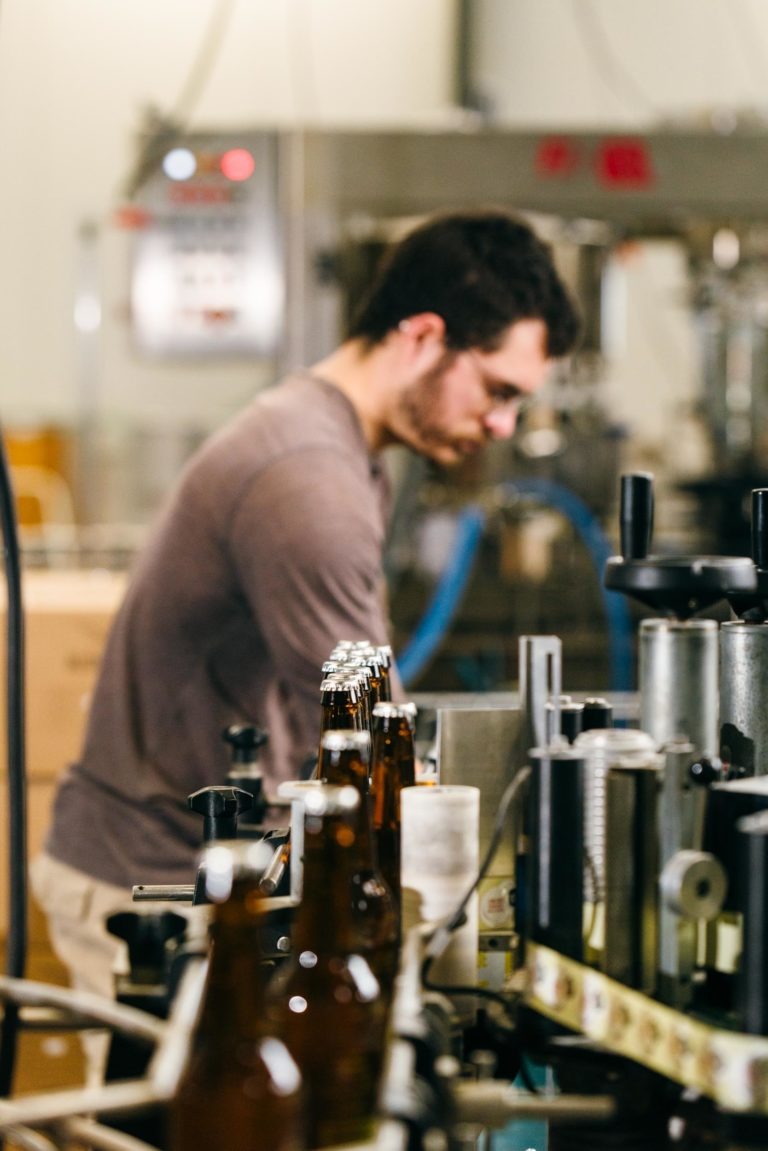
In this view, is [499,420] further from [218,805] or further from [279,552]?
[218,805]

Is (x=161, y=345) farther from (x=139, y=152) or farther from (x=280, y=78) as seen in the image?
(x=280, y=78)

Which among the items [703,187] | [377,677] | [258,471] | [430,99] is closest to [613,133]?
[703,187]

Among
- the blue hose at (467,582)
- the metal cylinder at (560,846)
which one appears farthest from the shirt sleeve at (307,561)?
the blue hose at (467,582)

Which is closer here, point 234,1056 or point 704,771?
point 234,1056

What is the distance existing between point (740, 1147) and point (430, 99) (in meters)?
5.65

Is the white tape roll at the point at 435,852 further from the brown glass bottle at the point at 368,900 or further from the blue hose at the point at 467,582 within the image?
the blue hose at the point at 467,582

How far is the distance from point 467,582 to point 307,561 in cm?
193

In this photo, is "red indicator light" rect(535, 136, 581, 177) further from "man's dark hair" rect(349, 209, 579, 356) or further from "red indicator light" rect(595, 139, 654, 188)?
"man's dark hair" rect(349, 209, 579, 356)

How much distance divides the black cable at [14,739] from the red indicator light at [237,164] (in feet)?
5.35

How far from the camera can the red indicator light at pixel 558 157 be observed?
2863 mm

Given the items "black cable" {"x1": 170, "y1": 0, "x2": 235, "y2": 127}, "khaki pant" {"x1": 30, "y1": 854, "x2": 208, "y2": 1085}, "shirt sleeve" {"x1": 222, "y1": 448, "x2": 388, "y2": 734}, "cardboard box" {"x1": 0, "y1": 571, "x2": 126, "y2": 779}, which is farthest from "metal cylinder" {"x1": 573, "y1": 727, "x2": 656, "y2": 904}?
"black cable" {"x1": 170, "y1": 0, "x2": 235, "y2": 127}

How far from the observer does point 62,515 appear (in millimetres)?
5148

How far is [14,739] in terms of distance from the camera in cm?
138

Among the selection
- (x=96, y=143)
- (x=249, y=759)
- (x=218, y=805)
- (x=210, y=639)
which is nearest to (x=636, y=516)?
(x=218, y=805)
